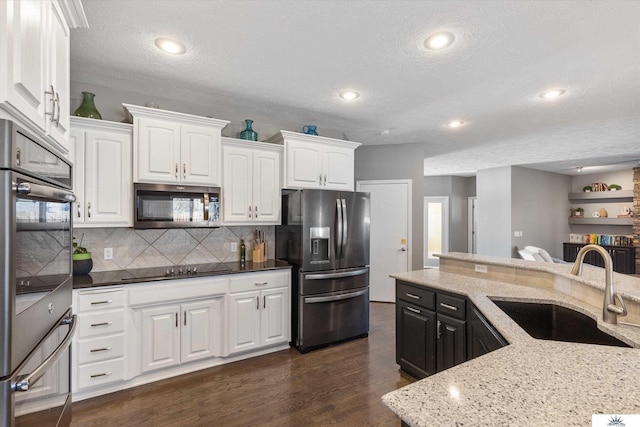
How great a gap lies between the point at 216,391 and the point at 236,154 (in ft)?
7.15

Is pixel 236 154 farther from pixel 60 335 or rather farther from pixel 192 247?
pixel 60 335

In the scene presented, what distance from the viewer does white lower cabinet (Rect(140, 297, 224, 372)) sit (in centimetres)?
259

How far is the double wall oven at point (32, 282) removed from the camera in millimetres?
908

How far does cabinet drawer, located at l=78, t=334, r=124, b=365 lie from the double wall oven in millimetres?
980

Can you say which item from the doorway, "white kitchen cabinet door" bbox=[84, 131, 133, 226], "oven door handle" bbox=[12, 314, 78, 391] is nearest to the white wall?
the doorway

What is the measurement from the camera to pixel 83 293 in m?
2.33

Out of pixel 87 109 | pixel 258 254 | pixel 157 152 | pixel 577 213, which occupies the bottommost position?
pixel 258 254

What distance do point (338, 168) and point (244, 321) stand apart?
78.8 inches

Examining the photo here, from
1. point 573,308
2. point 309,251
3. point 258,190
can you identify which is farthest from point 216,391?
point 573,308

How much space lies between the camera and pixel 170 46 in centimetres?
223

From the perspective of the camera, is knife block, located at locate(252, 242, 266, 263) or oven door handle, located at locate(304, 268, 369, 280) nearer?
oven door handle, located at locate(304, 268, 369, 280)

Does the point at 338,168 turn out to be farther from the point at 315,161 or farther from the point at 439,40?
the point at 439,40

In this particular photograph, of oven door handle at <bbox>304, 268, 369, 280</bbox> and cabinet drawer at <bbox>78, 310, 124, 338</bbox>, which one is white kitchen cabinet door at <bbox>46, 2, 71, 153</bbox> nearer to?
cabinet drawer at <bbox>78, 310, 124, 338</bbox>

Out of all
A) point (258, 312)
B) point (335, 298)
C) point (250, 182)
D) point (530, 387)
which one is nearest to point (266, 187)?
point (250, 182)
